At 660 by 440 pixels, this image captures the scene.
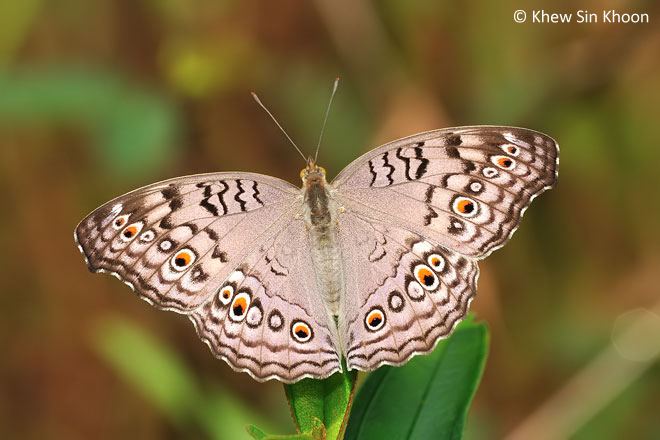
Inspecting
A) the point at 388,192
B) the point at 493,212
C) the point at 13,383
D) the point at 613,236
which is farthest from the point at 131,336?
the point at 613,236

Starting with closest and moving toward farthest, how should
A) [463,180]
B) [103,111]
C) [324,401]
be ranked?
1. [324,401]
2. [463,180]
3. [103,111]

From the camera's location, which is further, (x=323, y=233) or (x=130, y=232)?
(x=323, y=233)

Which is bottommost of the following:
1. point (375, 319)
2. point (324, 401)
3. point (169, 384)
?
point (169, 384)

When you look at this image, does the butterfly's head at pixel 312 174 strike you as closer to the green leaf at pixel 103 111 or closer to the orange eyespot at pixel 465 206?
the orange eyespot at pixel 465 206

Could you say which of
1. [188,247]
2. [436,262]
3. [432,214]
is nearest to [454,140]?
[432,214]

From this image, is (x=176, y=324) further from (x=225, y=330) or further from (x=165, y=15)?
(x=225, y=330)

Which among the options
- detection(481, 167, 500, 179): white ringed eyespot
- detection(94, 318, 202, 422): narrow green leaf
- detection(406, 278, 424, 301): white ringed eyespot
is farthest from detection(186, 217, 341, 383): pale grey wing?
detection(94, 318, 202, 422): narrow green leaf

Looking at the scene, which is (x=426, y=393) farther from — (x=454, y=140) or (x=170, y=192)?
(x=170, y=192)

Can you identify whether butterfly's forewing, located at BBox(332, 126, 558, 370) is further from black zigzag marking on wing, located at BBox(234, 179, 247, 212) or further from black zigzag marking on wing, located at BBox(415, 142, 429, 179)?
black zigzag marking on wing, located at BBox(234, 179, 247, 212)
